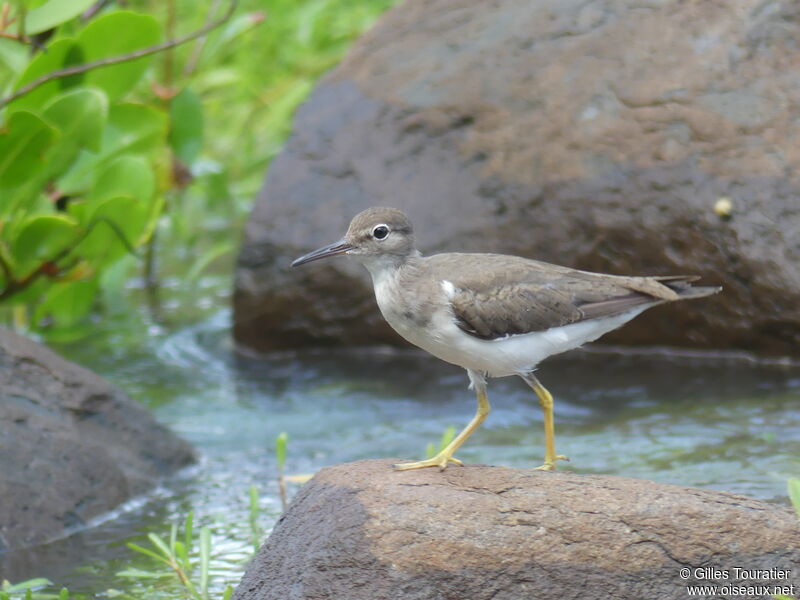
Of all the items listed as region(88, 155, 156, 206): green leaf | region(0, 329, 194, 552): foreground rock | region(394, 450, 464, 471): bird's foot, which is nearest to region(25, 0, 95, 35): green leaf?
region(88, 155, 156, 206): green leaf

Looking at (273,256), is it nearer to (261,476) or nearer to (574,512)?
(261,476)

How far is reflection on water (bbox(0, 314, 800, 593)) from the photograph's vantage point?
5.70 meters

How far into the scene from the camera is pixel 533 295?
17.1ft

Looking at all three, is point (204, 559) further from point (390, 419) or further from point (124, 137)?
point (124, 137)

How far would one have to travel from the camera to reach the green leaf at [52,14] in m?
6.71

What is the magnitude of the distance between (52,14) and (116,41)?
0.58 m

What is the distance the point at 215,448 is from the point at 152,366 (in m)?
1.64

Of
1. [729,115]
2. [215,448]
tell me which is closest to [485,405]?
[215,448]

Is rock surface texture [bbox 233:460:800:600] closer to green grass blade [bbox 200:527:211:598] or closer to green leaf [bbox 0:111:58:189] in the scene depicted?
green grass blade [bbox 200:527:211:598]

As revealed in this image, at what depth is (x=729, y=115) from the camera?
7.15 metres

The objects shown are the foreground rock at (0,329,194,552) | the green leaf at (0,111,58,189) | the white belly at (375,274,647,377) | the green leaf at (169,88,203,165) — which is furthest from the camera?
the green leaf at (169,88,203,165)

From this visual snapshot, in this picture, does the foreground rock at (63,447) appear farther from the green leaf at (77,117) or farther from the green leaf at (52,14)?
the green leaf at (52,14)

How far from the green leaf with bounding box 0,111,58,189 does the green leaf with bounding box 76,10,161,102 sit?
81cm

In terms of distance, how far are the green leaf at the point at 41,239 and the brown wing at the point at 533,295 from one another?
2.73 meters
